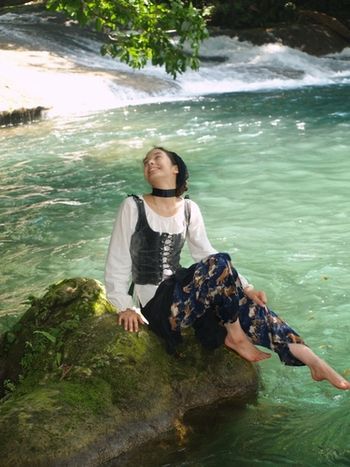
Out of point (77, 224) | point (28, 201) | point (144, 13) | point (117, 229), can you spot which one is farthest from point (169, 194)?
Answer: point (28, 201)

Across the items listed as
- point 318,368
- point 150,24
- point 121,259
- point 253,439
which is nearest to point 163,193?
point 121,259

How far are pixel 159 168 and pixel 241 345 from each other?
1.19 metres

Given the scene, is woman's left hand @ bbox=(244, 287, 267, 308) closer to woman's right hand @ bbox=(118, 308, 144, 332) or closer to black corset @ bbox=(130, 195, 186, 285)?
black corset @ bbox=(130, 195, 186, 285)

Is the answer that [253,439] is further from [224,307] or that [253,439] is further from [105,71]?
[105,71]

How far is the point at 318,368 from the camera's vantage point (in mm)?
3943

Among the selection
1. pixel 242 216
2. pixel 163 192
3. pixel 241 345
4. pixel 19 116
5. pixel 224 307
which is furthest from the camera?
pixel 19 116

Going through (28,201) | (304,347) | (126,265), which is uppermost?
(126,265)

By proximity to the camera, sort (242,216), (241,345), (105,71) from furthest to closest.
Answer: (105,71) < (242,216) < (241,345)

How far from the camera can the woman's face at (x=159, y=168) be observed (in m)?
4.33

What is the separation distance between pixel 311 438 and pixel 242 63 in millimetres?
24611

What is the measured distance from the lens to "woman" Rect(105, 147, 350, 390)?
4.05 meters

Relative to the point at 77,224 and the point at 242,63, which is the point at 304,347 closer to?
the point at 77,224

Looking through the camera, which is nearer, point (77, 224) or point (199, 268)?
point (199, 268)

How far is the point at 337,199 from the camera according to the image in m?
9.34
